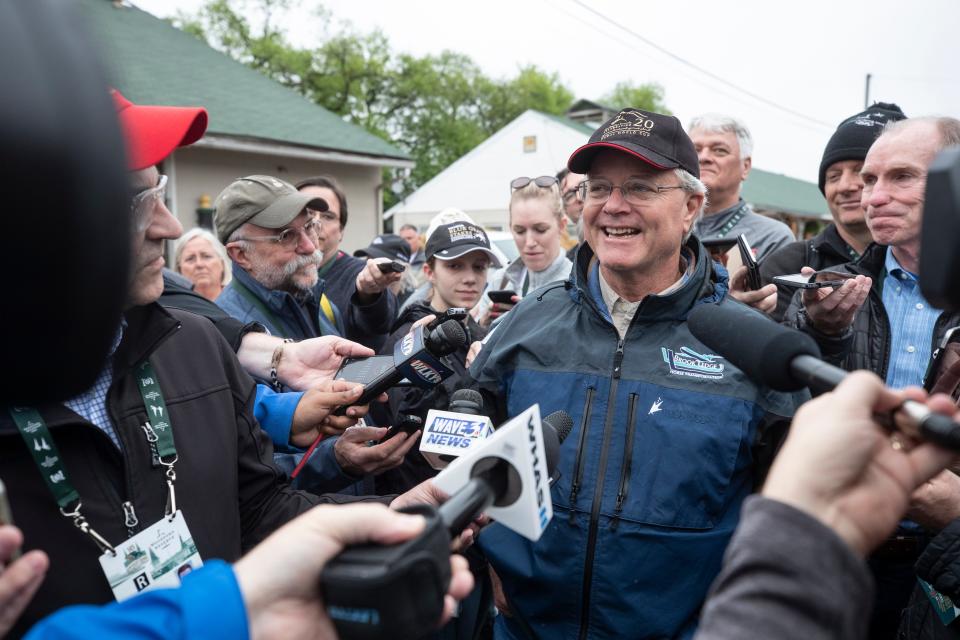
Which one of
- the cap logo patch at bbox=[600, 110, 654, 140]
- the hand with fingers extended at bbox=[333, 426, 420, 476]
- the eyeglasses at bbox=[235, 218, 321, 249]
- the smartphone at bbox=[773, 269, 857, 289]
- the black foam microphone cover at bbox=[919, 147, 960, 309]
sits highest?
the cap logo patch at bbox=[600, 110, 654, 140]

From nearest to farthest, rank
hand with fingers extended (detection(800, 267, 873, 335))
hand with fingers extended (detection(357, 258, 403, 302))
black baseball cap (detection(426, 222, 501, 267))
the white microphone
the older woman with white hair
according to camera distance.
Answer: the white microphone → hand with fingers extended (detection(800, 267, 873, 335)) → hand with fingers extended (detection(357, 258, 403, 302)) → black baseball cap (detection(426, 222, 501, 267)) → the older woman with white hair

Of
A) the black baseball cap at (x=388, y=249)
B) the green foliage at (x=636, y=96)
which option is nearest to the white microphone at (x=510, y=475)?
the black baseball cap at (x=388, y=249)

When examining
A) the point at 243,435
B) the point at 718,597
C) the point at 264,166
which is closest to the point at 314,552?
the point at 718,597

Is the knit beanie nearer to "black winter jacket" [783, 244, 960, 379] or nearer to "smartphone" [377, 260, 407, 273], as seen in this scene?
"black winter jacket" [783, 244, 960, 379]

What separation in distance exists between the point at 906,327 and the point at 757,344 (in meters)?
1.68

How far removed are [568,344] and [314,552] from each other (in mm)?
1350

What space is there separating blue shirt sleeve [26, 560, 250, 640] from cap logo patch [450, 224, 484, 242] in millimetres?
3321

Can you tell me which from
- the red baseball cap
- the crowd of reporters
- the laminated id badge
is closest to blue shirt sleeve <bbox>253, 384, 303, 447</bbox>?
the crowd of reporters

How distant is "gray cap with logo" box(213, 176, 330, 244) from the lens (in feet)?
11.7

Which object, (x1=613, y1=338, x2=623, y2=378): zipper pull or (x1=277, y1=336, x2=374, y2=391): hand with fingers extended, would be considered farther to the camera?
(x1=277, y1=336, x2=374, y2=391): hand with fingers extended

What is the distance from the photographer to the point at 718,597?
1047 mm

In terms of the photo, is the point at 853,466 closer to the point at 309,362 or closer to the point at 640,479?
the point at 640,479

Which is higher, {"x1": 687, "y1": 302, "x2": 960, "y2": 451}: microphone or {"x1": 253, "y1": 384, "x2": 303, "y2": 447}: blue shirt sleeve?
{"x1": 687, "y1": 302, "x2": 960, "y2": 451}: microphone

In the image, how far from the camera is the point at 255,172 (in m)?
13.5
